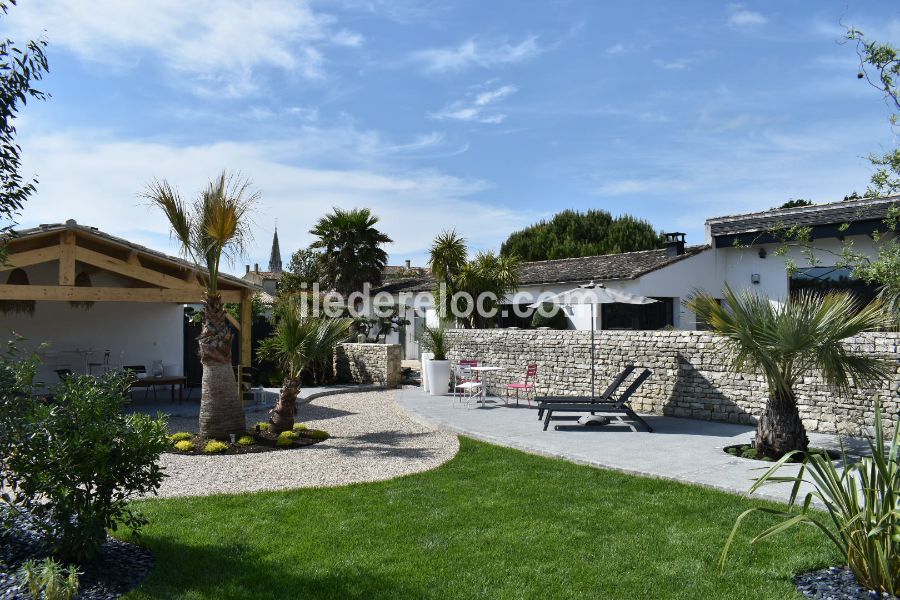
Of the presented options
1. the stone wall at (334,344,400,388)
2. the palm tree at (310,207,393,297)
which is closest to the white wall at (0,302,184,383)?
the stone wall at (334,344,400,388)

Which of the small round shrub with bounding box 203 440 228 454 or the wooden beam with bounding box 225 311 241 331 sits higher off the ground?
the wooden beam with bounding box 225 311 241 331

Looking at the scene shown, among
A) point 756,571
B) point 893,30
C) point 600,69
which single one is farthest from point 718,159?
point 756,571

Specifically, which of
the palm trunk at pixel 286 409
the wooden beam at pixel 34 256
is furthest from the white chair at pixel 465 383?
the wooden beam at pixel 34 256

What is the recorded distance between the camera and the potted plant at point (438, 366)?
18078 millimetres

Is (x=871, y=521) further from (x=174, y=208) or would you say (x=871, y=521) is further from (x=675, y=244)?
(x=675, y=244)

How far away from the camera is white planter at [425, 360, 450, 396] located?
1808 centimetres

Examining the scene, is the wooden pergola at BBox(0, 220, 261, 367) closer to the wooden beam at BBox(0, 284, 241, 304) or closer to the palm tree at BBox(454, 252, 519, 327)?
the wooden beam at BBox(0, 284, 241, 304)

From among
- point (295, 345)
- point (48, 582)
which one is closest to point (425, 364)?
point (295, 345)

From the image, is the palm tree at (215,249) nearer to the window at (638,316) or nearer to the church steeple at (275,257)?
the window at (638,316)

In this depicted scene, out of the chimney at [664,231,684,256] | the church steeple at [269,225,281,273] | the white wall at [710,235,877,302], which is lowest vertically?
the white wall at [710,235,877,302]

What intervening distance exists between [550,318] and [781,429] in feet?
47.1

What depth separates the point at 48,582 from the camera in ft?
13.7

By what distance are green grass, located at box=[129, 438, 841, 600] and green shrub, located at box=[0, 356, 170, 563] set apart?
2.29 ft

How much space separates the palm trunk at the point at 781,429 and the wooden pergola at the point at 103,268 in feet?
32.0
